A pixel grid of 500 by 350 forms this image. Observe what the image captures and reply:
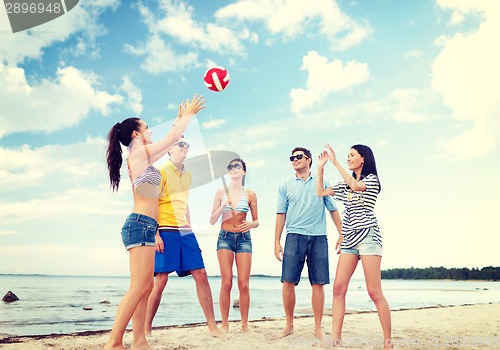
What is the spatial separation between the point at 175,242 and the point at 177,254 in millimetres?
159

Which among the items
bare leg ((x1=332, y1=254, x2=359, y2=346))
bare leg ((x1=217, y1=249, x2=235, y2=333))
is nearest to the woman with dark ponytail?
bare leg ((x1=217, y1=249, x2=235, y2=333))

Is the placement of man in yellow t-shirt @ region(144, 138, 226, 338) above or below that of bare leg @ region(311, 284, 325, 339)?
above

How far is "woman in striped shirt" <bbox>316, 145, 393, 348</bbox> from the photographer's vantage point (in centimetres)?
498

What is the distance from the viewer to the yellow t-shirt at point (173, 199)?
18.6 ft

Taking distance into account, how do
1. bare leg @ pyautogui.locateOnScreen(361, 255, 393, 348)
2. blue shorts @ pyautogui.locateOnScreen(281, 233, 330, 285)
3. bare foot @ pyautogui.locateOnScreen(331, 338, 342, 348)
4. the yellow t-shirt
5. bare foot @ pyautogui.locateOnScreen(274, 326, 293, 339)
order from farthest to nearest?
bare foot @ pyautogui.locateOnScreen(274, 326, 293, 339)
blue shorts @ pyautogui.locateOnScreen(281, 233, 330, 285)
the yellow t-shirt
bare foot @ pyautogui.locateOnScreen(331, 338, 342, 348)
bare leg @ pyautogui.locateOnScreen(361, 255, 393, 348)

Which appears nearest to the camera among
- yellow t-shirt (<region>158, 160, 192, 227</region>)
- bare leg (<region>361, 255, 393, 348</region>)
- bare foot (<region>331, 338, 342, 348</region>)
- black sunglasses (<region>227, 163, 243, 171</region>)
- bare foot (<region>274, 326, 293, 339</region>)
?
bare leg (<region>361, 255, 393, 348</region>)

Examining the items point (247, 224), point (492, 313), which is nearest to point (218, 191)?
point (247, 224)

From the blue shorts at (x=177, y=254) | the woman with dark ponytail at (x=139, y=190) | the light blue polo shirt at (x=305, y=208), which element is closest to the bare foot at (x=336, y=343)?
the light blue polo shirt at (x=305, y=208)

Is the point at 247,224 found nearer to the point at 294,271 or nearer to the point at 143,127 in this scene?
the point at 294,271

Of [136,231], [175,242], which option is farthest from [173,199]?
[136,231]

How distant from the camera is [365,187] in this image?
17.1 feet

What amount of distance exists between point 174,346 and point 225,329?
94 cm

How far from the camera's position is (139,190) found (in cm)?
449

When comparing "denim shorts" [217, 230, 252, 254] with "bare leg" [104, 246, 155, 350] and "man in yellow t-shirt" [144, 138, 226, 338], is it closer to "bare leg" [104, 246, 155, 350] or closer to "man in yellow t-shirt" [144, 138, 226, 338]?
"man in yellow t-shirt" [144, 138, 226, 338]
